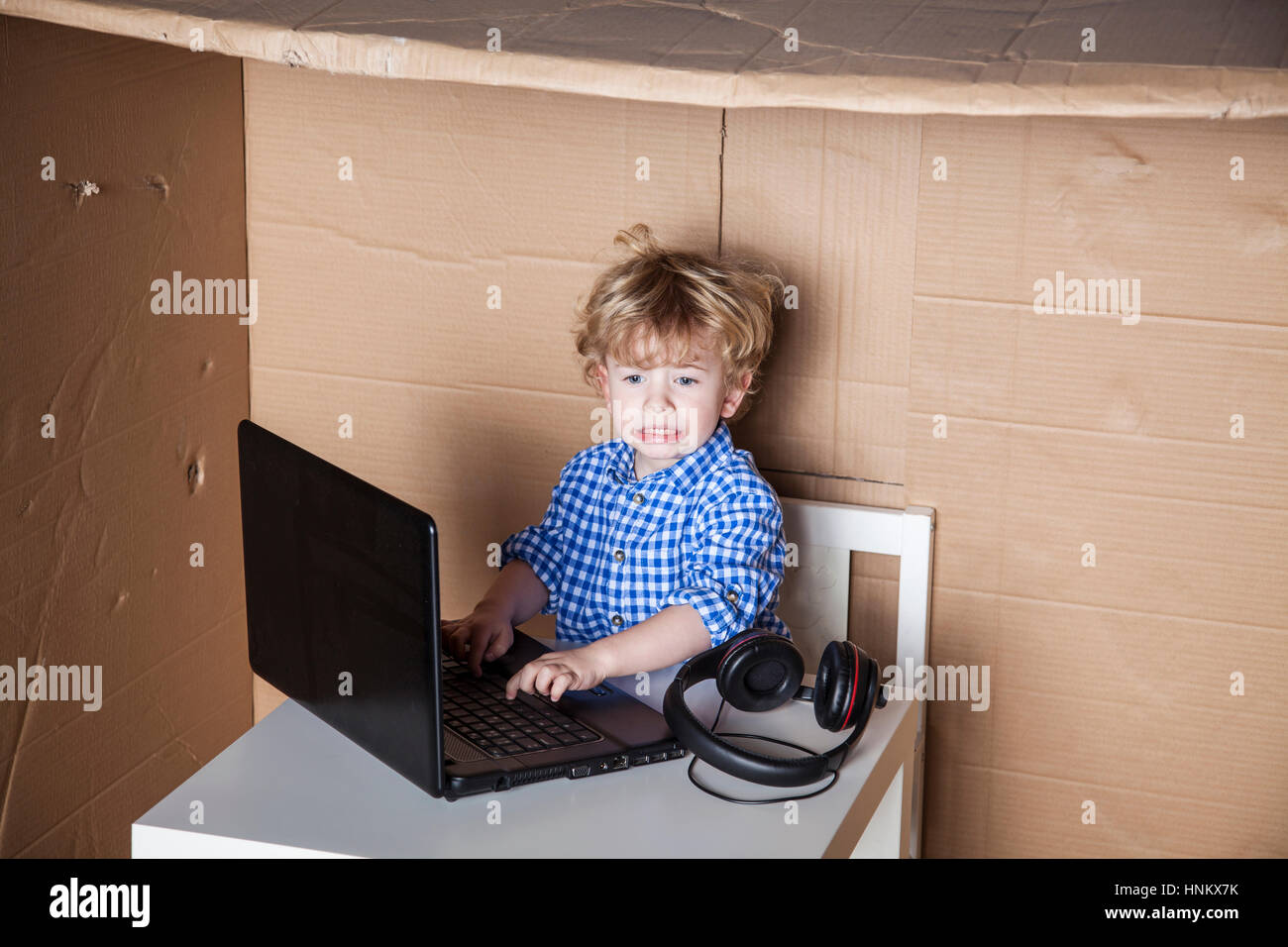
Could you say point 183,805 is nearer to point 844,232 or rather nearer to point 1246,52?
Result: point 844,232

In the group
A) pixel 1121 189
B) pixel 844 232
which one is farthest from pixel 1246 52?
pixel 844 232

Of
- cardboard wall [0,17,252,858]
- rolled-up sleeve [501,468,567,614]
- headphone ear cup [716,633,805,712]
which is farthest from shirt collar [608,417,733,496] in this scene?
cardboard wall [0,17,252,858]

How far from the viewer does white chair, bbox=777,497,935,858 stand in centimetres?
136

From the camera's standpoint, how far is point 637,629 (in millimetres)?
1158

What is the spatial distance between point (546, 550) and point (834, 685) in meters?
0.35

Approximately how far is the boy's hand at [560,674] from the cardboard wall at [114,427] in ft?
1.52

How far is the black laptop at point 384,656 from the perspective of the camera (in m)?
0.97

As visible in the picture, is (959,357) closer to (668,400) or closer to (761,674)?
(668,400)

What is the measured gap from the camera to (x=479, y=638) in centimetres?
122

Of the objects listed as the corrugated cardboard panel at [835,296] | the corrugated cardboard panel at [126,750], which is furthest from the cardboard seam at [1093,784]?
the corrugated cardboard panel at [126,750]

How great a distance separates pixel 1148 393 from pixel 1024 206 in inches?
7.8

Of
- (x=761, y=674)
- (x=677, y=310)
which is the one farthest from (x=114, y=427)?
(x=761, y=674)

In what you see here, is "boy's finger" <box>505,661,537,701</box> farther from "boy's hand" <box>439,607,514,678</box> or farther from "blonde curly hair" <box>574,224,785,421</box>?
"blonde curly hair" <box>574,224,785,421</box>

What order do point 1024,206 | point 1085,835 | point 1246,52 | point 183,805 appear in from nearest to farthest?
point 1246,52
point 183,805
point 1024,206
point 1085,835
